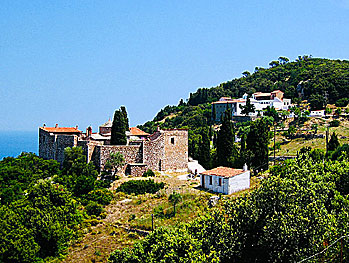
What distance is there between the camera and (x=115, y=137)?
40.0 m

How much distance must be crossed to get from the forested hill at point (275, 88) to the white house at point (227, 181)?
60.0 metres

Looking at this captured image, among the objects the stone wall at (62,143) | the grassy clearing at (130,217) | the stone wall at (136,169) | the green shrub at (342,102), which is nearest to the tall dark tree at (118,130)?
the stone wall at (136,169)

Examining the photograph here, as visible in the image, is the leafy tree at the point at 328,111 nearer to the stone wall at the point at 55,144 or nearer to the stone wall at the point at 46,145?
the stone wall at the point at 55,144

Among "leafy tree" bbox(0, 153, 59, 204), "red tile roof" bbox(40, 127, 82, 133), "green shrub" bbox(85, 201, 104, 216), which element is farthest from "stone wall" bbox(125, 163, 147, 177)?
"red tile roof" bbox(40, 127, 82, 133)

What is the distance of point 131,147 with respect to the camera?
127ft

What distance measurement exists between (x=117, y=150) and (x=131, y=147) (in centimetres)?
155

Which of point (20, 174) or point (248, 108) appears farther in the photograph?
point (248, 108)

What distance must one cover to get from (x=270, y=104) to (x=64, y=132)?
213ft

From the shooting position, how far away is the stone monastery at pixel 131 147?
126 ft

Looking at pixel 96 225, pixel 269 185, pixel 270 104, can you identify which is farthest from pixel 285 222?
pixel 270 104

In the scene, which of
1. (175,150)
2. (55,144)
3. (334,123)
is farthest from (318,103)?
(55,144)

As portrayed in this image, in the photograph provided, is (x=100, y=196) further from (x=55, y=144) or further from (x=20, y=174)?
(x=55, y=144)

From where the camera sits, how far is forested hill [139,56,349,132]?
94.1 meters

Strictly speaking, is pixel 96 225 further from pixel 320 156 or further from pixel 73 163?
pixel 320 156
